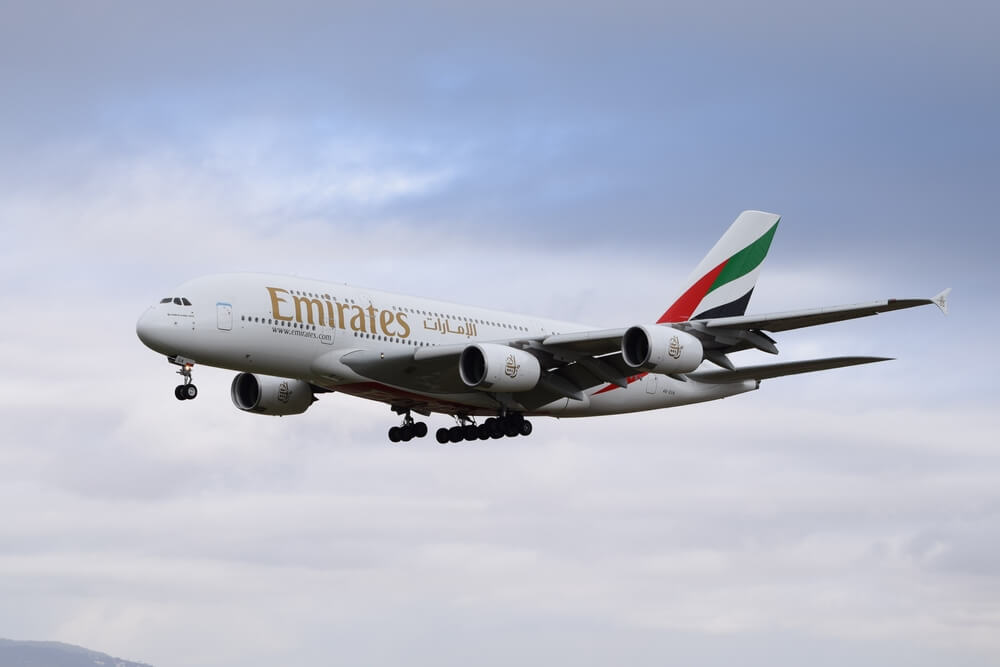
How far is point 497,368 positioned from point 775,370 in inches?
435

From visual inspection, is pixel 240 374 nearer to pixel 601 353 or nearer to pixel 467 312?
pixel 467 312

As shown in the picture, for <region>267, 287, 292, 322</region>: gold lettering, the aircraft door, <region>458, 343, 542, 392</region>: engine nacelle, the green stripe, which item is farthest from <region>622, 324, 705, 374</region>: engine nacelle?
the aircraft door

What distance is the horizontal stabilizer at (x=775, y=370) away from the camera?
42.5 metres

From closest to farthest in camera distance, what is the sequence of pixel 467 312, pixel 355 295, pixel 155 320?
pixel 155 320 < pixel 355 295 < pixel 467 312

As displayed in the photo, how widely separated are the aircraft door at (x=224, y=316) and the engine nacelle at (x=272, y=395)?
7.89 m

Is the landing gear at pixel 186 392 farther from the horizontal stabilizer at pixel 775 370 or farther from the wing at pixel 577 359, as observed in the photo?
the horizontal stabilizer at pixel 775 370

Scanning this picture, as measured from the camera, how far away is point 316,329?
40.2 meters

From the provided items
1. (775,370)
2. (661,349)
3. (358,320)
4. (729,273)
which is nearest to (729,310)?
(729,273)

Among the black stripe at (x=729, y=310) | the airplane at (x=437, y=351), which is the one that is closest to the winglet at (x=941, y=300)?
the airplane at (x=437, y=351)

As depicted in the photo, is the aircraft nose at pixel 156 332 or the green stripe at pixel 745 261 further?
the green stripe at pixel 745 261

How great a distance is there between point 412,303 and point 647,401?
10.6 meters

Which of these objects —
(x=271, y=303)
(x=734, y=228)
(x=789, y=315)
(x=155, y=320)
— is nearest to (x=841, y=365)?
(x=789, y=315)

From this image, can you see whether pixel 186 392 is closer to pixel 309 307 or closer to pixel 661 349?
pixel 309 307

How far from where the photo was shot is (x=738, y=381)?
4866 centimetres
